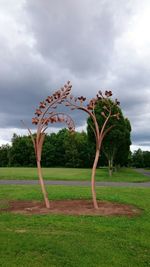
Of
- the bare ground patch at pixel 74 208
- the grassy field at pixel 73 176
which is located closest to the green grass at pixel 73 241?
the bare ground patch at pixel 74 208

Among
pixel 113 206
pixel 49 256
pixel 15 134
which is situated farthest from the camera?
pixel 15 134

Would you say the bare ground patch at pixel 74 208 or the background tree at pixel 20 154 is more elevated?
the background tree at pixel 20 154

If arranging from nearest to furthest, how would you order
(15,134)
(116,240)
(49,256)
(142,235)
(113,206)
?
(49,256) → (116,240) → (142,235) → (113,206) → (15,134)

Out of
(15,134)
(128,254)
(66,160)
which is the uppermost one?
(15,134)

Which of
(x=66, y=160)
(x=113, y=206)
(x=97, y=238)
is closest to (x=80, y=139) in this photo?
(x=66, y=160)

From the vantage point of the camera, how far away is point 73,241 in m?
7.07

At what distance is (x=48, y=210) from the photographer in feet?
36.1

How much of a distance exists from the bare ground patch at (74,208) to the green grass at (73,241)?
2.40ft

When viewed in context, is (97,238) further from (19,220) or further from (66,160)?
(66,160)

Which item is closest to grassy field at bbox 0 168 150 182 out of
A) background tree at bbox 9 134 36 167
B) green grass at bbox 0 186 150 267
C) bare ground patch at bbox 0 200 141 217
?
bare ground patch at bbox 0 200 141 217

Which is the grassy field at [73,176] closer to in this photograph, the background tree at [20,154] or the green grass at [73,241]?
the green grass at [73,241]

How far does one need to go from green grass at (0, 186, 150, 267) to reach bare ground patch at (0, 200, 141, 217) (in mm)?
731

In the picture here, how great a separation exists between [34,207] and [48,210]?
86 centimetres

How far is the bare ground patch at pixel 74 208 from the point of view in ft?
34.8
